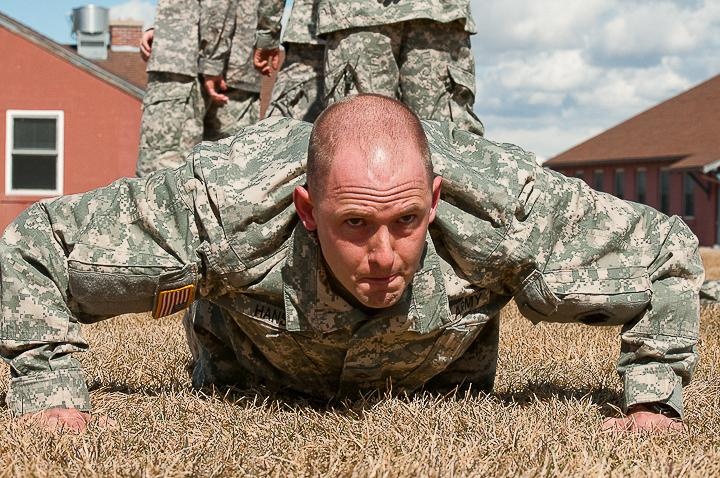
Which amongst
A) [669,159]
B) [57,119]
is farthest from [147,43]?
[669,159]

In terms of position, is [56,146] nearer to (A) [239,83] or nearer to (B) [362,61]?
(A) [239,83]

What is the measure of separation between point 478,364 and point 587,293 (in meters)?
0.65

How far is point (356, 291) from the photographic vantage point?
9.78 feet

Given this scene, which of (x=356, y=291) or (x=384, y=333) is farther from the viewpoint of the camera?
(x=384, y=333)

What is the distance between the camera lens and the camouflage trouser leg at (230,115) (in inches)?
289

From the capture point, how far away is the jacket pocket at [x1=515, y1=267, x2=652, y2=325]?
3.22 meters

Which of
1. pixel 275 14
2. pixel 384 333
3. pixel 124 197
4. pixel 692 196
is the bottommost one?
pixel 692 196

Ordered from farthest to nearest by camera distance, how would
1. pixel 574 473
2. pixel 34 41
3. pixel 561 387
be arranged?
1. pixel 34 41
2. pixel 561 387
3. pixel 574 473

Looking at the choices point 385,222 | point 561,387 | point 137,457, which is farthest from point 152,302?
point 561,387

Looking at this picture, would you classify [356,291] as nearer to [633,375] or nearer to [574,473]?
[574,473]

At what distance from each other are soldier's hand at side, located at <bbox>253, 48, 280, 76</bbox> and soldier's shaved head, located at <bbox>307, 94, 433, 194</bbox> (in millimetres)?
4460

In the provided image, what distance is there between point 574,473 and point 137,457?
3.33 feet

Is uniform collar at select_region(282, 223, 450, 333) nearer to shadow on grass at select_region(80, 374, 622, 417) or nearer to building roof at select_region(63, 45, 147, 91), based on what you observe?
shadow on grass at select_region(80, 374, 622, 417)

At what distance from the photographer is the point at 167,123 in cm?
680
